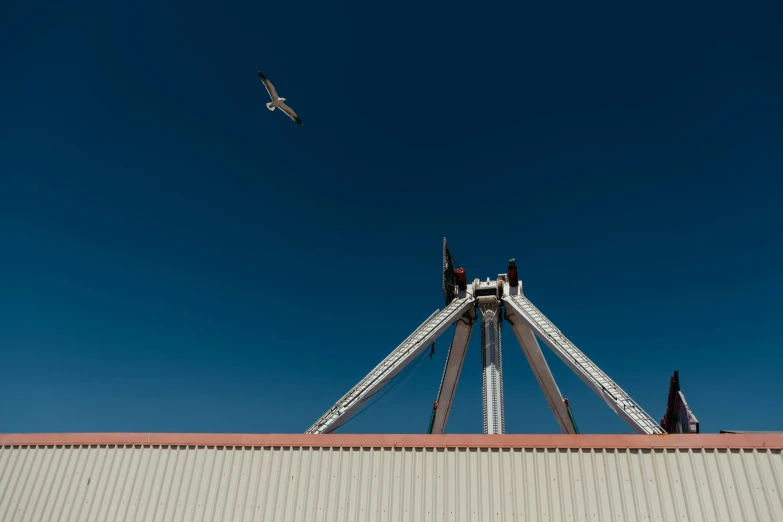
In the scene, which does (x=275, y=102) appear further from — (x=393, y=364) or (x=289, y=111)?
(x=393, y=364)

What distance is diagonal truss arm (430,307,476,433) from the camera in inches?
1168

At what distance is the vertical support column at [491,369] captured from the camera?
26.5 metres

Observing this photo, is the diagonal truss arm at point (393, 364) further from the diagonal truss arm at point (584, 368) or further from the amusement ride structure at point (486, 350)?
the diagonal truss arm at point (584, 368)

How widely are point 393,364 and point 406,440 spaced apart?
16.8 m

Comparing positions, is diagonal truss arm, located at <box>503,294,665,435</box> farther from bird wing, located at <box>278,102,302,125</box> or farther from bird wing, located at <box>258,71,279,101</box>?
bird wing, located at <box>258,71,279,101</box>

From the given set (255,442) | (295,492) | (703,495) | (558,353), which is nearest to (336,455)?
(295,492)

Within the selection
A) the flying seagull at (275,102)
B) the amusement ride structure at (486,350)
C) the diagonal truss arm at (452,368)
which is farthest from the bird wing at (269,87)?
the diagonal truss arm at (452,368)

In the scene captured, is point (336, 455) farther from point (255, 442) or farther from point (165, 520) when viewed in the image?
point (165, 520)

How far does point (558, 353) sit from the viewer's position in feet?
82.4

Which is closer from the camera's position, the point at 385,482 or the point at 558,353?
the point at 385,482

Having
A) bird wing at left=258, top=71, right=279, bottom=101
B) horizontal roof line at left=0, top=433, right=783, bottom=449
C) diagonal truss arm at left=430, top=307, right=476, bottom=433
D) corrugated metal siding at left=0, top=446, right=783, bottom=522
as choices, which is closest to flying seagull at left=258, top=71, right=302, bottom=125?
bird wing at left=258, top=71, right=279, bottom=101

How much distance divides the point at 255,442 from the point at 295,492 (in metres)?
1.85

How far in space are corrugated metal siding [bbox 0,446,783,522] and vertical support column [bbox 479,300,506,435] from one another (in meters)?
17.2

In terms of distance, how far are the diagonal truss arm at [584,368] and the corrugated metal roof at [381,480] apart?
41.6 ft
